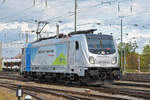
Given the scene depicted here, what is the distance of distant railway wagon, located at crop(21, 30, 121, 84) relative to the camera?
20.2m

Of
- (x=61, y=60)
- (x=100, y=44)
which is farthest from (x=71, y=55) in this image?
(x=100, y=44)

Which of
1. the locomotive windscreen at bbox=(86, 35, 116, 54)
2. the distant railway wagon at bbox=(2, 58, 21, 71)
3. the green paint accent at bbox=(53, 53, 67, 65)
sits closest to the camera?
the locomotive windscreen at bbox=(86, 35, 116, 54)

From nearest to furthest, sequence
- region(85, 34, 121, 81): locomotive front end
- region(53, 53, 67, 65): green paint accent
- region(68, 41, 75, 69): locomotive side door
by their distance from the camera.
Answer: region(85, 34, 121, 81): locomotive front end < region(68, 41, 75, 69): locomotive side door < region(53, 53, 67, 65): green paint accent

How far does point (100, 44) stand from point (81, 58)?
64.2 inches

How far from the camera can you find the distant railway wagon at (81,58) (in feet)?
66.2

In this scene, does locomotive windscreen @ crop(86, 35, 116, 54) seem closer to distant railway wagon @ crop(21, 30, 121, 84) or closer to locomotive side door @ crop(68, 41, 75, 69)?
distant railway wagon @ crop(21, 30, 121, 84)

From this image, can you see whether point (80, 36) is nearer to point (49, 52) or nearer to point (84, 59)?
point (84, 59)

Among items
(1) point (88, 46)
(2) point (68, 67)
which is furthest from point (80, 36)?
(2) point (68, 67)

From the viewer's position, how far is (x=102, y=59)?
66.4ft

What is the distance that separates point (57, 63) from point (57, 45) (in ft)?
4.54

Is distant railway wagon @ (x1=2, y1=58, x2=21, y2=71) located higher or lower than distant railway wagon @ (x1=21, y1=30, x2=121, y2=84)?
lower

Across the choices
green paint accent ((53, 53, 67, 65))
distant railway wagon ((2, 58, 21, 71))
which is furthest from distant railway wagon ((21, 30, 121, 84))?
distant railway wagon ((2, 58, 21, 71))

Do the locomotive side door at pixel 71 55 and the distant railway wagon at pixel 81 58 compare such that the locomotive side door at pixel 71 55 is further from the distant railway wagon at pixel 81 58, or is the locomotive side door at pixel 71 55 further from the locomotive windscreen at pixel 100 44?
the locomotive windscreen at pixel 100 44

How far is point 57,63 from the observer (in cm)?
2358
